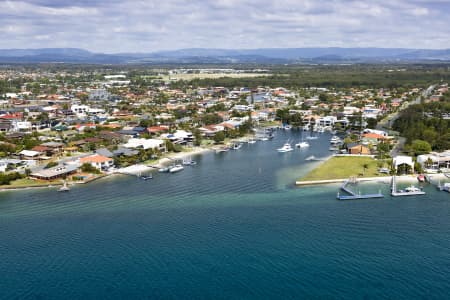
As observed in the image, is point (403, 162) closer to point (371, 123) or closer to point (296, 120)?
point (371, 123)

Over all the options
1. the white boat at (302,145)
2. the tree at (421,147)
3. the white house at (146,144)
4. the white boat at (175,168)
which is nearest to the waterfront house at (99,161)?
the white boat at (175,168)

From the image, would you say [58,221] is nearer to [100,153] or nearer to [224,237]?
[224,237]

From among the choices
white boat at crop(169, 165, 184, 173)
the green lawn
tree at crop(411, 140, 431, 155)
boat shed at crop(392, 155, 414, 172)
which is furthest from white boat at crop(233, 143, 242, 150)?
boat shed at crop(392, 155, 414, 172)

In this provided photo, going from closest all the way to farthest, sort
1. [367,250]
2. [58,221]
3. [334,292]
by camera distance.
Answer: [334,292]
[367,250]
[58,221]

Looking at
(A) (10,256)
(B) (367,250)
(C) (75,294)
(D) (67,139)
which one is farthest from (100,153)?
(B) (367,250)

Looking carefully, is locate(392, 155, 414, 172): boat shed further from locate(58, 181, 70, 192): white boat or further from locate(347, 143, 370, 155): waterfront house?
locate(58, 181, 70, 192): white boat

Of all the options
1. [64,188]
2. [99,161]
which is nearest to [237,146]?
[99,161]

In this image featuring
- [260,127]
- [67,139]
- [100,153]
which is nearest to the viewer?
[100,153]

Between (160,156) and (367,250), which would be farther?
(160,156)
